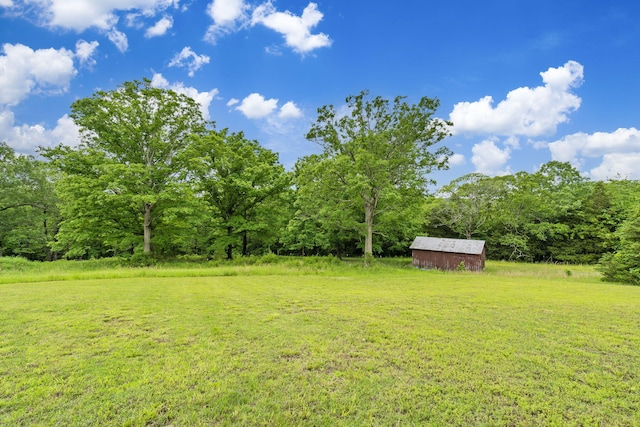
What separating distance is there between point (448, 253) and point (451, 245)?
80 cm

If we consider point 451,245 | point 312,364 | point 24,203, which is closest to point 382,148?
point 451,245

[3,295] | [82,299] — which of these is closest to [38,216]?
[3,295]

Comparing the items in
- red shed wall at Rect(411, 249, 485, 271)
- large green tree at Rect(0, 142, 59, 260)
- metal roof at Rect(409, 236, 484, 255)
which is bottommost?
red shed wall at Rect(411, 249, 485, 271)

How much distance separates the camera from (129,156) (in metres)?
20.5

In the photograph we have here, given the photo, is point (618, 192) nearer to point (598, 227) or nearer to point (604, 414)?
point (598, 227)

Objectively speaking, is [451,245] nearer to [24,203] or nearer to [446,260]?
[446,260]

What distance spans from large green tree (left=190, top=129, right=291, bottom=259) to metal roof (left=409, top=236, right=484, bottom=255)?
12801 mm

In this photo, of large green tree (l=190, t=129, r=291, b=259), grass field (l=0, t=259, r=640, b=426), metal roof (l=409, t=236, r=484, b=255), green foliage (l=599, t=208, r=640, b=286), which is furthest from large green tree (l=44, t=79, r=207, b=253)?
green foliage (l=599, t=208, r=640, b=286)

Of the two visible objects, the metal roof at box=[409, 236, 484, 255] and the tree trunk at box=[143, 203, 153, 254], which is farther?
the metal roof at box=[409, 236, 484, 255]

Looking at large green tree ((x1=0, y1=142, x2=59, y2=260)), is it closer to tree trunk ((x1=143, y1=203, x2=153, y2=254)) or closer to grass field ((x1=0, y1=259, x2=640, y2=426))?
tree trunk ((x1=143, y1=203, x2=153, y2=254))

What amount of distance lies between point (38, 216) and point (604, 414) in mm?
39552

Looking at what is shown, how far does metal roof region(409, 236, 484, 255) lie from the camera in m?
23.5

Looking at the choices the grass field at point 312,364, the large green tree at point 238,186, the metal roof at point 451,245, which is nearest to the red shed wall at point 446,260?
the metal roof at point 451,245

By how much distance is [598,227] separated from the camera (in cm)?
3281
